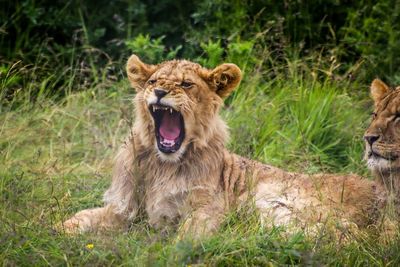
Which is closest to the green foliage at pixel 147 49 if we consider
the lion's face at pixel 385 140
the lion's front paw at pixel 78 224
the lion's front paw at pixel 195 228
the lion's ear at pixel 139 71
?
the lion's ear at pixel 139 71

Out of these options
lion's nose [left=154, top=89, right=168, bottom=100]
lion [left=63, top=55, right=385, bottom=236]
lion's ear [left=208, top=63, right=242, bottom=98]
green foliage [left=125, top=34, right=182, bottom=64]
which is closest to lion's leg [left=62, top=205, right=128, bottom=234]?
lion [left=63, top=55, right=385, bottom=236]

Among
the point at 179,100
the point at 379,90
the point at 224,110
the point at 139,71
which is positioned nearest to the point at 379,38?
the point at 224,110

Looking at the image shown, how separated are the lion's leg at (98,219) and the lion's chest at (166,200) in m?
0.21

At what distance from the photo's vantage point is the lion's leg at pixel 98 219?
5.89m

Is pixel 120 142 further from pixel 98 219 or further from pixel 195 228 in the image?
pixel 195 228

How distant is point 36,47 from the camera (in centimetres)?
944

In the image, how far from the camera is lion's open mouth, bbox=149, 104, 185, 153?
19.8 ft

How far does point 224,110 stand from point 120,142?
3.56 ft

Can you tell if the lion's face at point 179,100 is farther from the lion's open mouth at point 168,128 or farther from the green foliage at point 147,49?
the green foliage at point 147,49

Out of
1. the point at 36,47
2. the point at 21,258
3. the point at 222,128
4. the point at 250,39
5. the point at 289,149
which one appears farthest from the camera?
the point at 36,47

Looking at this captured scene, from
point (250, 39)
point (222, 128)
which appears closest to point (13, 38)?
point (250, 39)

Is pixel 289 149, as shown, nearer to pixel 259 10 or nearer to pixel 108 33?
pixel 259 10

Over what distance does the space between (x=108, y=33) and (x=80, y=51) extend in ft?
1.49

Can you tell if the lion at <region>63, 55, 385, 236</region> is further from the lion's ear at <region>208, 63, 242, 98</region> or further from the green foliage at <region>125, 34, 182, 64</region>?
the green foliage at <region>125, 34, 182, 64</region>
